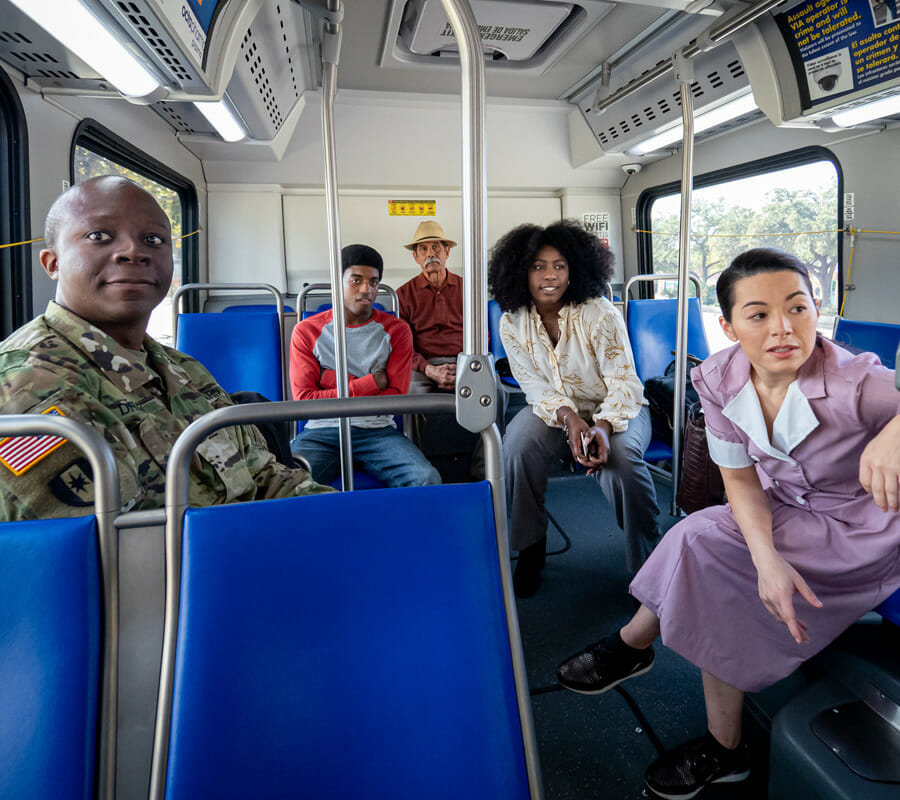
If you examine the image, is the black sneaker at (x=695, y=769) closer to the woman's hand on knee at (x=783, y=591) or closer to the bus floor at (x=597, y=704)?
the bus floor at (x=597, y=704)

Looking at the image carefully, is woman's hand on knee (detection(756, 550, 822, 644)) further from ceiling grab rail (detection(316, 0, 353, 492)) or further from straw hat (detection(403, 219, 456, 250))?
straw hat (detection(403, 219, 456, 250))

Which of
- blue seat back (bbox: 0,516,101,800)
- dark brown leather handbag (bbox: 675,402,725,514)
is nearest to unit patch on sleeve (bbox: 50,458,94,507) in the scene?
blue seat back (bbox: 0,516,101,800)

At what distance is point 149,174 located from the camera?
3.88 metres

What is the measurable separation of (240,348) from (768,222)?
3.66m

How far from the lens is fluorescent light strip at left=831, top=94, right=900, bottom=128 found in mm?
2637

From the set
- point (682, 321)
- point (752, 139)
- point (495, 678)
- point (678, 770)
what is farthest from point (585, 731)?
point (752, 139)

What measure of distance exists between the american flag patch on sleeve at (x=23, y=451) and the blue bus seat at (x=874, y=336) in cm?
274

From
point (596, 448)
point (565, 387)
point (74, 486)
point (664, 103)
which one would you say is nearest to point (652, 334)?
point (565, 387)

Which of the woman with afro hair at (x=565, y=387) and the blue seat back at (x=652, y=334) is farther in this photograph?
the blue seat back at (x=652, y=334)

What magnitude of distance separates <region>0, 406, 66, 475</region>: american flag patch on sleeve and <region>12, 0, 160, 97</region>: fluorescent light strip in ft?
5.04

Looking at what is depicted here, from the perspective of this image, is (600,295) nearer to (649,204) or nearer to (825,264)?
(825,264)

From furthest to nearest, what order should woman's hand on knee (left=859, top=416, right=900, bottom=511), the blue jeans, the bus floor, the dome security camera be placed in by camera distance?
the dome security camera
the blue jeans
the bus floor
woman's hand on knee (left=859, top=416, right=900, bottom=511)

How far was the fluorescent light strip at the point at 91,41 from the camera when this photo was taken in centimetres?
176

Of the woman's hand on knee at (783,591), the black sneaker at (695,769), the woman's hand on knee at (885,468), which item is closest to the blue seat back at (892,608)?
the woman's hand on knee at (783,591)
